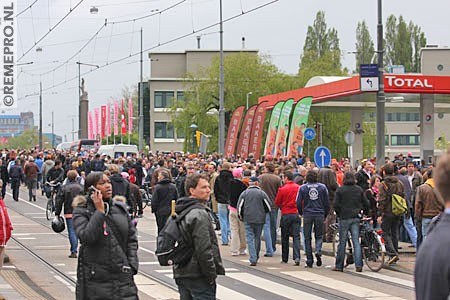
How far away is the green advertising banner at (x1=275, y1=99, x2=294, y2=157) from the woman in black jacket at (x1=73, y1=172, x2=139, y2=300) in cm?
3241

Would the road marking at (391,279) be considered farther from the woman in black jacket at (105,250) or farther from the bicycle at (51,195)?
the bicycle at (51,195)

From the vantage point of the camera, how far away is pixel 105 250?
7273 mm

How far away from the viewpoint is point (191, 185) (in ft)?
26.5

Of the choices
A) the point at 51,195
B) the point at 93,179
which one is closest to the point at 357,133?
the point at 51,195

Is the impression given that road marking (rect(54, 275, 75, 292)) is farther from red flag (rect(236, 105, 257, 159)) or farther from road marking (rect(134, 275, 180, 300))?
red flag (rect(236, 105, 257, 159))

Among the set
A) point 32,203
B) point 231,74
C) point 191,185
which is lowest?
point 32,203

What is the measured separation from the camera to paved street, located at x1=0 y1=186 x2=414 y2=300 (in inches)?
552

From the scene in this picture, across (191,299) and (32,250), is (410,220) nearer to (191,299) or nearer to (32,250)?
(32,250)

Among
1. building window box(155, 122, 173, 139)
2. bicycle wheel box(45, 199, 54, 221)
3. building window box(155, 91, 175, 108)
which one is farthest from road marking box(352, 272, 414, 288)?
building window box(155, 122, 173, 139)

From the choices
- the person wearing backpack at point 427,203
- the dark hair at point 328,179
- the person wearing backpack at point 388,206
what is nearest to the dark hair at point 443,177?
the person wearing backpack at point 427,203

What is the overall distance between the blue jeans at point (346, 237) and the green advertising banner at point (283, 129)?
912 inches

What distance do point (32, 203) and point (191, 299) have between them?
29902 mm

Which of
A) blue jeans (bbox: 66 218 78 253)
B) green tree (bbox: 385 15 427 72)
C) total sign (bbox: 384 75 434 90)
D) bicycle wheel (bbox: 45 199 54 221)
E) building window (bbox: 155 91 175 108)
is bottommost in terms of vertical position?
bicycle wheel (bbox: 45 199 54 221)

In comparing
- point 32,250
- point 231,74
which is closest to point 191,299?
point 32,250
